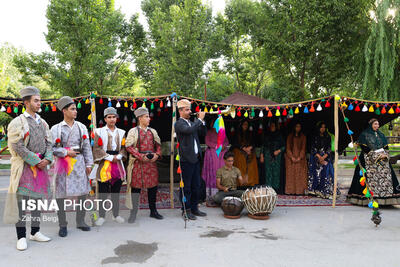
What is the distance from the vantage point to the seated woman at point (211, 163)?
6.19 metres

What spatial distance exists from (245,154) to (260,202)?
2.32 meters

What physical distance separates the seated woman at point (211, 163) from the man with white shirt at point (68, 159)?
9.14ft

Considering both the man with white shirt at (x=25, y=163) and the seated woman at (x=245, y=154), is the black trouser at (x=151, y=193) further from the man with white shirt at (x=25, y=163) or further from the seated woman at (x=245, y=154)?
the seated woman at (x=245, y=154)

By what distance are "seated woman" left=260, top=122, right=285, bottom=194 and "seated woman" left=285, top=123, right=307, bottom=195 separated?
0.17 metres

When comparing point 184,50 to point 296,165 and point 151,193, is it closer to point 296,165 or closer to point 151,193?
point 296,165

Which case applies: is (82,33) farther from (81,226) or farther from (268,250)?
(268,250)

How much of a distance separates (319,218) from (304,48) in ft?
28.2

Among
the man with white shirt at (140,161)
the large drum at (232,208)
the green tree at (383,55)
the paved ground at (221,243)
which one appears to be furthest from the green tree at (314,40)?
the man with white shirt at (140,161)

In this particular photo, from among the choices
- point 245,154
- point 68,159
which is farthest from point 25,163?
point 245,154

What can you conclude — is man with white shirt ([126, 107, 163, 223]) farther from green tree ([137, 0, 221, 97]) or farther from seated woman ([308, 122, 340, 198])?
green tree ([137, 0, 221, 97])

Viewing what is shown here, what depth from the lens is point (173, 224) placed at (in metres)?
4.41

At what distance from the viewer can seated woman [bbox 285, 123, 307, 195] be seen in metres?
6.79

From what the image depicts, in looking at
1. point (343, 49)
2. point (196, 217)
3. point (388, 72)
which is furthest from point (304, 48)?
point (196, 217)

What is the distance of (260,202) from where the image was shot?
465 cm
